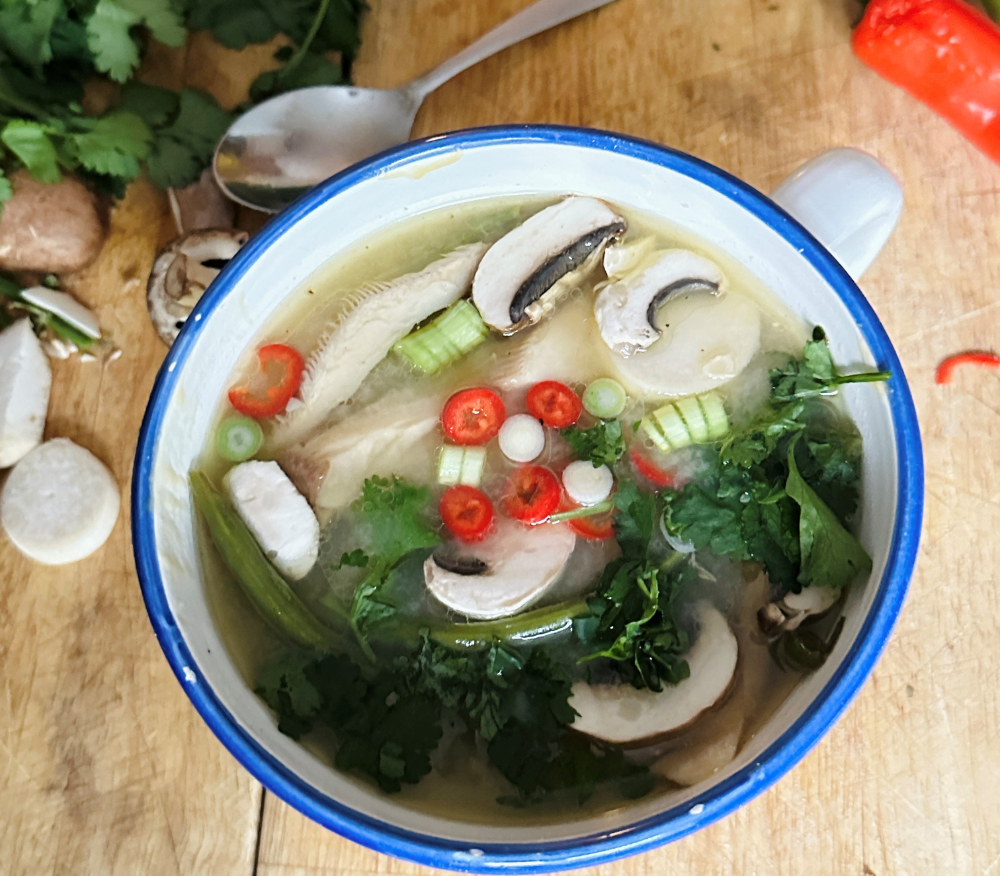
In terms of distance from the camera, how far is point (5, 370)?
1078 millimetres

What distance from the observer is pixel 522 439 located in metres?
0.99

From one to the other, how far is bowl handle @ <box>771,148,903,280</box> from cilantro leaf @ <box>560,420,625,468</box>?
31 centimetres

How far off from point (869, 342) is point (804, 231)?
12 centimetres

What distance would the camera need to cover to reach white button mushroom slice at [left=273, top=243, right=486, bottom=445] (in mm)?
1028

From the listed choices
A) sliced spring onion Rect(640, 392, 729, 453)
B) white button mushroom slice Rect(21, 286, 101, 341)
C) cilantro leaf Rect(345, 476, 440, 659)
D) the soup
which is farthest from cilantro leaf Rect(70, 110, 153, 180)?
sliced spring onion Rect(640, 392, 729, 453)

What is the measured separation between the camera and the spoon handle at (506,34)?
3.56ft

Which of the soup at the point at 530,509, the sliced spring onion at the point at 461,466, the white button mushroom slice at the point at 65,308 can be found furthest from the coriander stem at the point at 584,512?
the white button mushroom slice at the point at 65,308

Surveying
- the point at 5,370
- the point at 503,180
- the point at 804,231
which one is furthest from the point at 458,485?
the point at 5,370

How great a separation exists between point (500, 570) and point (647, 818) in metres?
0.33

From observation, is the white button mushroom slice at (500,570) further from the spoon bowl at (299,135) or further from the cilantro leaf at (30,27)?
the cilantro leaf at (30,27)

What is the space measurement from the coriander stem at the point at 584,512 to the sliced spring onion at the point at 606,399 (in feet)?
0.37

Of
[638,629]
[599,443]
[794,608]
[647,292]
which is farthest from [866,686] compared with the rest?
[647,292]

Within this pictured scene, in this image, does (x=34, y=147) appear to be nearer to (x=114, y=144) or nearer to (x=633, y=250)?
(x=114, y=144)

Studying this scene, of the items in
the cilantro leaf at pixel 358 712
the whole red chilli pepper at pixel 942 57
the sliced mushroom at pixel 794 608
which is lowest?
the cilantro leaf at pixel 358 712
